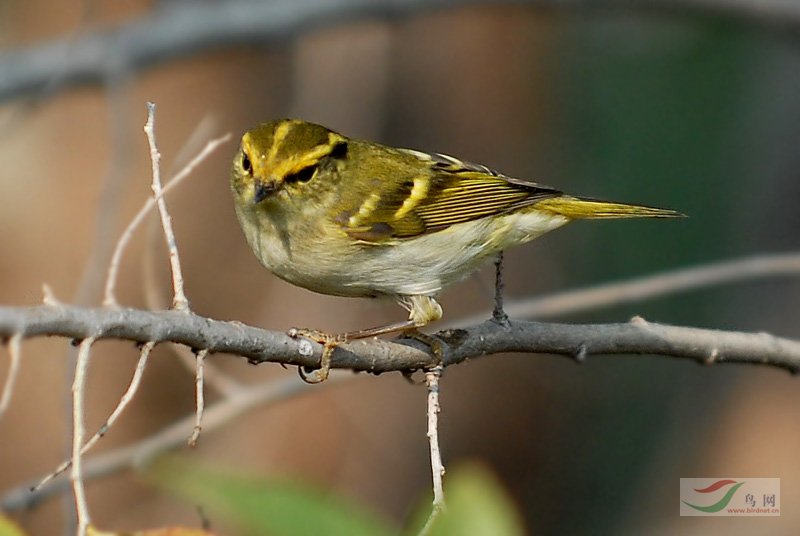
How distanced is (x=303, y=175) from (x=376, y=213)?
1.00 feet

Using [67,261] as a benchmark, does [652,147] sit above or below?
above

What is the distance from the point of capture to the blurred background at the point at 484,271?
276 inches

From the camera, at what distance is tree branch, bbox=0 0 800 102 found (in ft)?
19.4

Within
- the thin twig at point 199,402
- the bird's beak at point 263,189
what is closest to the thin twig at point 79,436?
the thin twig at point 199,402

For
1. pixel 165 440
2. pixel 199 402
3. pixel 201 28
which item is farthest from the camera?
pixel 201 28

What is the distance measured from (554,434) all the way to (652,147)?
2645mm

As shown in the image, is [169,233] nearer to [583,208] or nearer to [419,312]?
[419,312]

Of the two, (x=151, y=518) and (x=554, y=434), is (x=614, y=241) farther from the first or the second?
(x=151, y=518)

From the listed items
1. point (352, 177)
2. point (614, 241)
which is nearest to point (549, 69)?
point (614, 241)

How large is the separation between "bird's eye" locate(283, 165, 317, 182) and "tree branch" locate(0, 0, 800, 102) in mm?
2651

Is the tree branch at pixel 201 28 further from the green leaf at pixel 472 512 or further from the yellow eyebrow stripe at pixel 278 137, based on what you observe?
the green leaf at pixel 472 512

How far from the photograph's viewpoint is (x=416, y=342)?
313 cm

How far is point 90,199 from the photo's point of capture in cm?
768

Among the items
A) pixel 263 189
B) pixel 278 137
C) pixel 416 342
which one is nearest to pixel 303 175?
pixel 278 137
